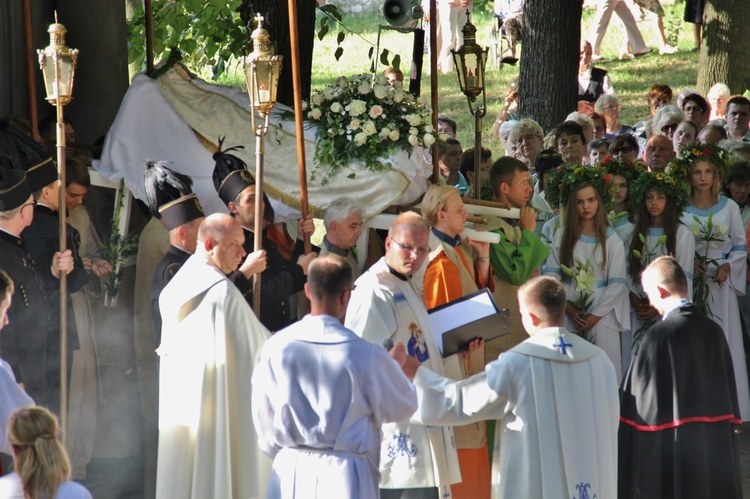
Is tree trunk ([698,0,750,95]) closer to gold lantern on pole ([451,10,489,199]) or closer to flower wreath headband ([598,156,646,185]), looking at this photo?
flower wreath headband ([598,156,646,185])

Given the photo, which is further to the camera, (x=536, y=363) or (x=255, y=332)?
(x=255, y=332)

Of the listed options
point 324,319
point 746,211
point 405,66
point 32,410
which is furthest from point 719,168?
point 405,66

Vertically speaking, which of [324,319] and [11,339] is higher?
[324,319]

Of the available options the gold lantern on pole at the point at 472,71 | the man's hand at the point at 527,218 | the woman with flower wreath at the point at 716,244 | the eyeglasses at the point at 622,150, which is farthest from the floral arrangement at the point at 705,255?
the gold lantern on pole at the point at 472,71

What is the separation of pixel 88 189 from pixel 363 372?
3771 mm

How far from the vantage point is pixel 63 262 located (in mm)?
6699

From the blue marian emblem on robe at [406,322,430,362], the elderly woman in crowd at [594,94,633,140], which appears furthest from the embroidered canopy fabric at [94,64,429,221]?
the elderly woman in crowd at [594,94,633,140]

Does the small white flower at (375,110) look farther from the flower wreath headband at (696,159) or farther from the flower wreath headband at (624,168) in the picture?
the flower wreath headband at (696,159)

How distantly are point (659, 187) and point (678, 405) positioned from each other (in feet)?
8.93

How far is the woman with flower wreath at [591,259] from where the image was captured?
351 inches

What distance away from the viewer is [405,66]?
2027 cm

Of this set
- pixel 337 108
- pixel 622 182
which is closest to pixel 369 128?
pixel 337 108

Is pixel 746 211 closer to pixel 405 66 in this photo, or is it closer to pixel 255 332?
pixel 255 332

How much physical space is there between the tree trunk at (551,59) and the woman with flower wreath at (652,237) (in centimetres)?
384
